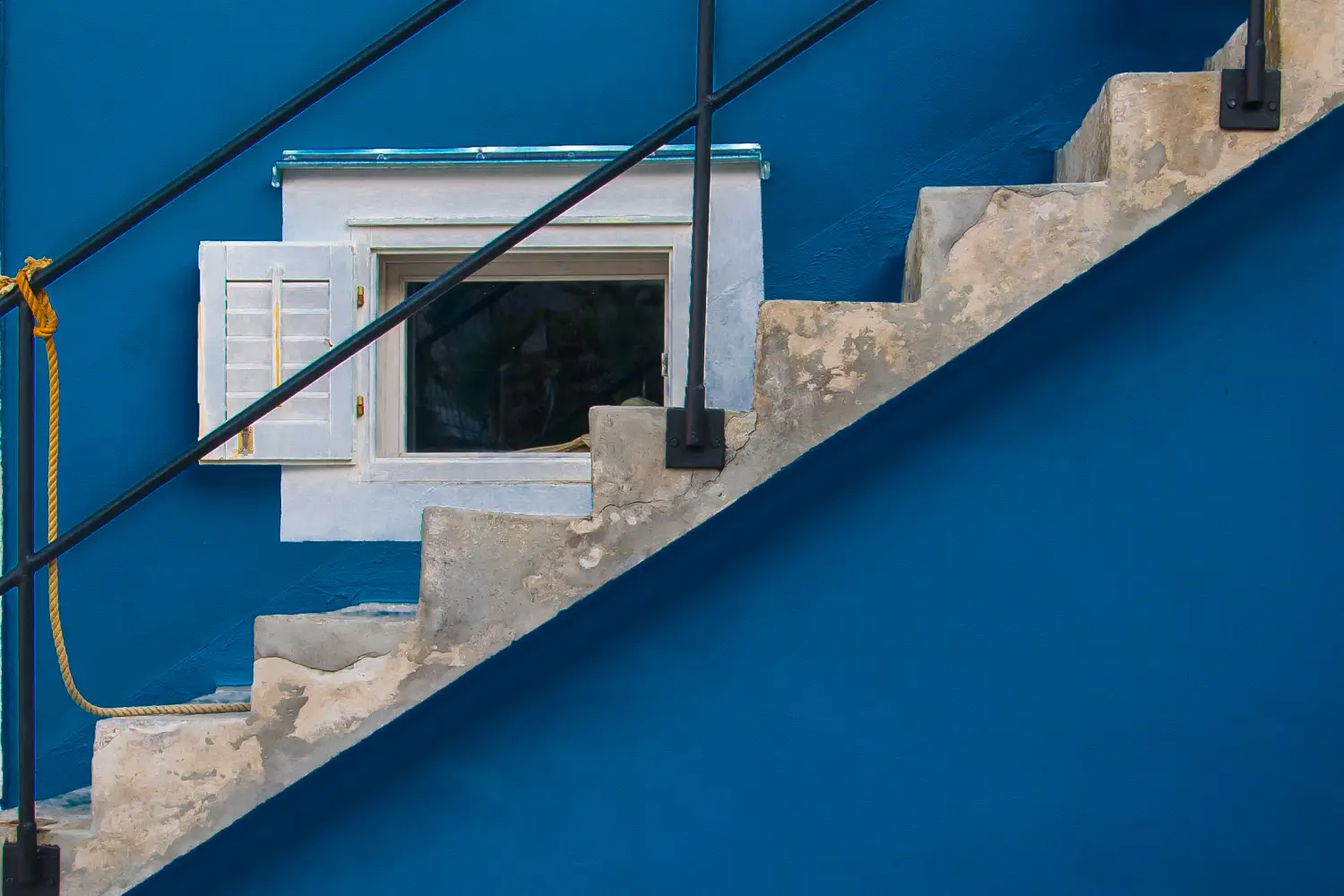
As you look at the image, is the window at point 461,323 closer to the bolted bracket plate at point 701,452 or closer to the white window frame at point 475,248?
the white window frame at point 475,248

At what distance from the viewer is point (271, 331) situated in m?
3.43

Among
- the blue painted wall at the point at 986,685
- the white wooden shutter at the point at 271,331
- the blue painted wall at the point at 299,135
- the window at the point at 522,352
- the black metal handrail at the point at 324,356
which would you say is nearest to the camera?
the black metal handrail at the point at 324,356

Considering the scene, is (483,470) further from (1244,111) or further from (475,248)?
(1244,111)

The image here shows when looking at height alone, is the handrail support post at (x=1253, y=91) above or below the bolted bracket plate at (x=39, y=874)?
above

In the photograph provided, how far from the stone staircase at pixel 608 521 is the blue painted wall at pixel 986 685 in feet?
0.76

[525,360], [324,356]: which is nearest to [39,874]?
[324,356]

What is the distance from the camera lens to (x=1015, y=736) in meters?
2.60

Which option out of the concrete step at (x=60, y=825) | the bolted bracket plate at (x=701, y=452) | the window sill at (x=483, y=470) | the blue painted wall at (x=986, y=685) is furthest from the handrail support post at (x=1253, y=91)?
the concrete step at (x=60, y=825)

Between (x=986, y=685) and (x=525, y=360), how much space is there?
178 cm

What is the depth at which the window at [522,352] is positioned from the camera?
12.1ft

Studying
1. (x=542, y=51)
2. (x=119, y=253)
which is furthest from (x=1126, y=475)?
(x=119, y=253)

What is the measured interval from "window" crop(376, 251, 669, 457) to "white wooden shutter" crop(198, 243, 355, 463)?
0.27 meters

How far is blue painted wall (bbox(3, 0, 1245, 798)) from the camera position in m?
3.53

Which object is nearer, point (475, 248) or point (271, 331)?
point (271, 331)
